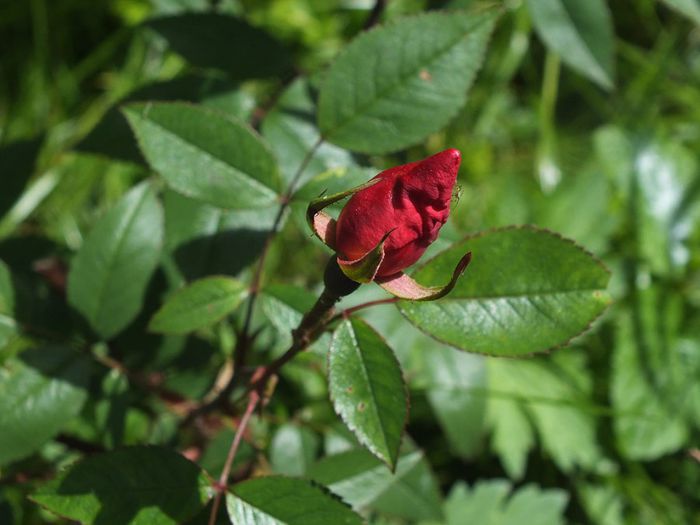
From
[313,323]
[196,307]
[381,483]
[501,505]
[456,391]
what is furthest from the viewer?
[501,505]

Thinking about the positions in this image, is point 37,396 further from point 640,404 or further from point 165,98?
point 640,404

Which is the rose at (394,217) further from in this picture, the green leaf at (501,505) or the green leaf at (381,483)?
the green leaf at (501,505)

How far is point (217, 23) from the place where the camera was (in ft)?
3.31

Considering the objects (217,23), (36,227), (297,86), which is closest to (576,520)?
(297,86)

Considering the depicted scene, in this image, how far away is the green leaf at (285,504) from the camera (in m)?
0.63

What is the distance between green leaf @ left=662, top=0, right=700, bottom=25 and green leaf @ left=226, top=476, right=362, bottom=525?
673 millimetres

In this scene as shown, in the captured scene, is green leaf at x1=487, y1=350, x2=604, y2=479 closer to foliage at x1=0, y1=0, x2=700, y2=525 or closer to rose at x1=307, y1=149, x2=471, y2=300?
foliage at x1=0, y1=0, x2=700, y2=525

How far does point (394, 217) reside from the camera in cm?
44

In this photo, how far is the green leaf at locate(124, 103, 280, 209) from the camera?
2.40 ft

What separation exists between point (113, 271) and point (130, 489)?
31 cm

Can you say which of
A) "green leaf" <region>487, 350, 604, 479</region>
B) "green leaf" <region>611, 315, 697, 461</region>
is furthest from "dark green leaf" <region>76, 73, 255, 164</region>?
"green leaf" <region>611, 315, 697, 461</region>

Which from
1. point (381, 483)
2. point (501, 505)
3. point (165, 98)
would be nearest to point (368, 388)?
point (381, 483)

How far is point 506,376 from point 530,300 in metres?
0.92

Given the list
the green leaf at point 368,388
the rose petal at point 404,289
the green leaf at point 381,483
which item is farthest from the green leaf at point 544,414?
the rose petal at point 404,289
